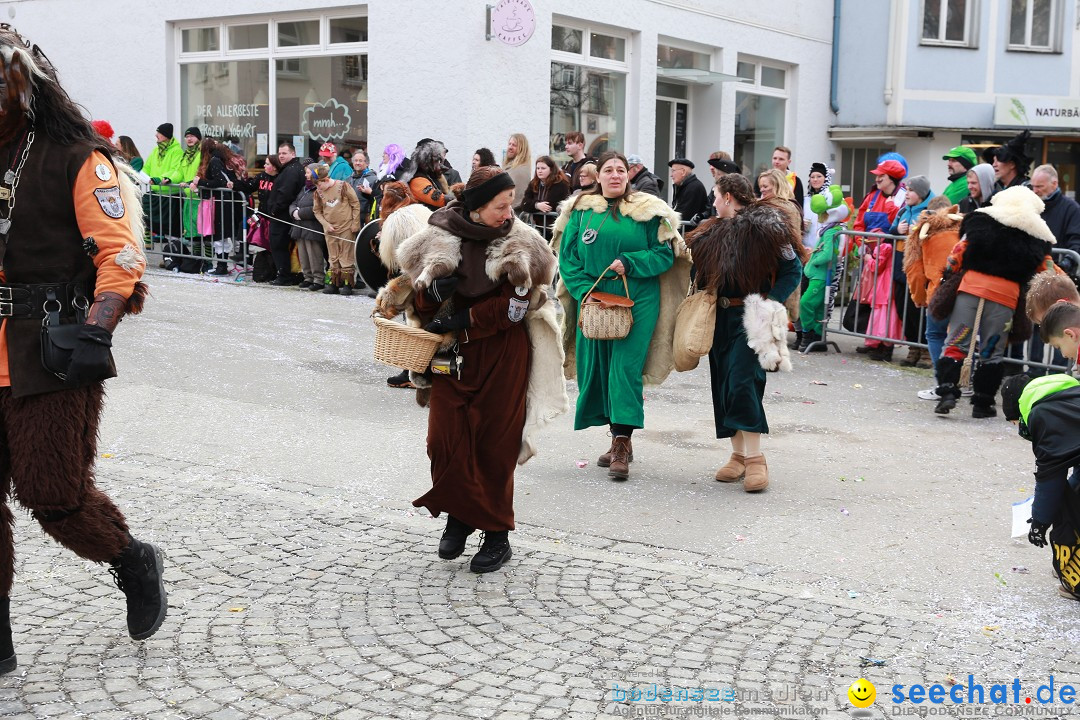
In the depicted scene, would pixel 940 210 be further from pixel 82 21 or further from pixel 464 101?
pixel 82 21

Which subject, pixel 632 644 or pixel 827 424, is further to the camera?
pixel 827 424

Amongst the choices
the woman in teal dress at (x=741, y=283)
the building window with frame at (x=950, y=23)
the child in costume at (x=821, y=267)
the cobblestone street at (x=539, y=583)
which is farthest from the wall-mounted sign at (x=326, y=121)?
the building window with frame at (x=950, y=23)

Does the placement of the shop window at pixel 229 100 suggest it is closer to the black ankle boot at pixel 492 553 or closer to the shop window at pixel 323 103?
the shop window at pixel 323 103

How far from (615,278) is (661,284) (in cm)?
38

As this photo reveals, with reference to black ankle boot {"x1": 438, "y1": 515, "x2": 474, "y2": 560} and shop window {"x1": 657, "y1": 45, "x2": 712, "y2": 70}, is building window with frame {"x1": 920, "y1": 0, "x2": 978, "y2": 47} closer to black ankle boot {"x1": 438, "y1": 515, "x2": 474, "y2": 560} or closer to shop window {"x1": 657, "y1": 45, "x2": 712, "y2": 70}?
shop window {"x1": 657, "y1": 45, "x2": 712, "y2": 70}

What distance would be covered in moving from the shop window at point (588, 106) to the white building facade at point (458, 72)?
24 mm

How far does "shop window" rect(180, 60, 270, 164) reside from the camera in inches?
725

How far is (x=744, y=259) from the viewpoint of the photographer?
6.77 metres

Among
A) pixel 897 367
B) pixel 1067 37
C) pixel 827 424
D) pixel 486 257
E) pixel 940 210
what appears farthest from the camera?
pixel 1067 37

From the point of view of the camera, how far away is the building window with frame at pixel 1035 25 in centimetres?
2322

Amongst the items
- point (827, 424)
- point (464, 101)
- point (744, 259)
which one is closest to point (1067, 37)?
point (464, 101)

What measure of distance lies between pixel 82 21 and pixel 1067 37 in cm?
1856

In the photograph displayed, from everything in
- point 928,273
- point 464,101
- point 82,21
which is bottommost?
point 928,273

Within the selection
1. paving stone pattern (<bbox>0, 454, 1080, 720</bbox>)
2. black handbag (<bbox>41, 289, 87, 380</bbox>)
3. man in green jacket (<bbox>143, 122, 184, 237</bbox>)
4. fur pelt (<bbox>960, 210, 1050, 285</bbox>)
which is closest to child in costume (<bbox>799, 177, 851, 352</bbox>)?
fur pelt (<bbox>960, 210, 1050, 285</bbox>)
